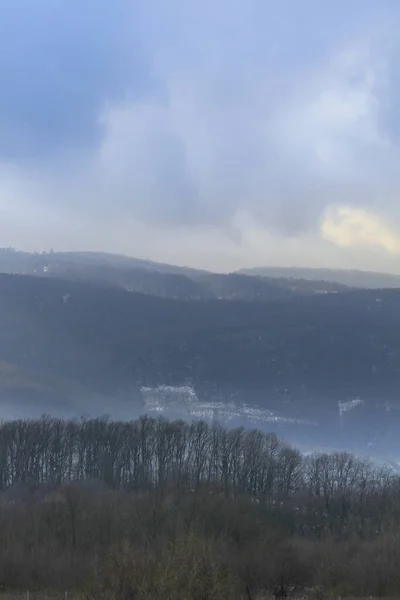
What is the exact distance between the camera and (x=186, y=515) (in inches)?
2613

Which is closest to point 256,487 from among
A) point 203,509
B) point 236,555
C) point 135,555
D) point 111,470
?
point 111,470

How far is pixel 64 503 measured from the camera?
236 ft

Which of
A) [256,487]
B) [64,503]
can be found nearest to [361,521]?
[256,487]

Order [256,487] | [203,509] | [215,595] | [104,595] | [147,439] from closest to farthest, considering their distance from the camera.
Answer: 1. [215,595]
2. [104,595]
3. [203,509]
4. [256,487]
5. [147,439]

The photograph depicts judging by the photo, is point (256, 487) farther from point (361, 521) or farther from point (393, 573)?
point (393, 573)

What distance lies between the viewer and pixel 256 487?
4134 inches

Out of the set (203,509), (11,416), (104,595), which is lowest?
(11,416)

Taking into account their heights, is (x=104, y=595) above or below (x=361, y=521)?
above

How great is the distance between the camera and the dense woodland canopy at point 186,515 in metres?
28.9

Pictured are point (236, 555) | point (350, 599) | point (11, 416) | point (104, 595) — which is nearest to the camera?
point (104, 595)

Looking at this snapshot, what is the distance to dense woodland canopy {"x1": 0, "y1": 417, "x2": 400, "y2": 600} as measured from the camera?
2889 centimetres

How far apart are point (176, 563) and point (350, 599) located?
25271 mm

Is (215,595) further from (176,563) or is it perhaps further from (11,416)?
(11,416)

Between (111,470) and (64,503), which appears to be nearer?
(64,503)
